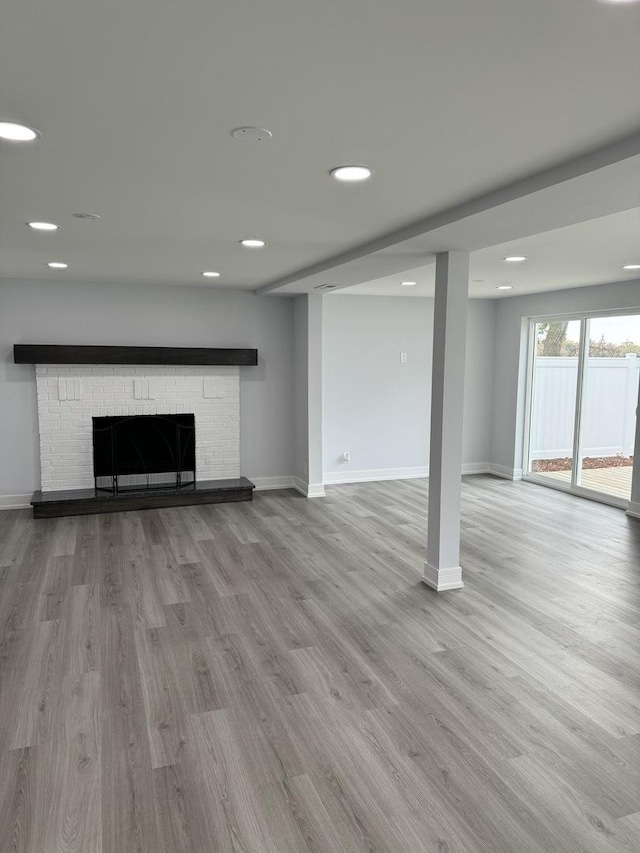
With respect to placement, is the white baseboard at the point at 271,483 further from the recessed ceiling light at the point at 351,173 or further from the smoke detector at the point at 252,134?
the smoke detector at the point at 252,134

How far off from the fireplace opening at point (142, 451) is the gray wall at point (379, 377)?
1.73 metres

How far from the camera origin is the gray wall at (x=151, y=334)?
18.8ft

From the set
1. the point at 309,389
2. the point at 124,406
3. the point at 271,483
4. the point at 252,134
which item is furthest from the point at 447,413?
the point at 124,406

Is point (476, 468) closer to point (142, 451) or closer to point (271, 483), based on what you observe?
point (271, 483)

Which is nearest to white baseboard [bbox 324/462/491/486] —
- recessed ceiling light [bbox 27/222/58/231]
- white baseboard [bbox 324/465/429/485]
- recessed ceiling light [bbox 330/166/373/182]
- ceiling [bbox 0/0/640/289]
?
white baseboard [bbox 324/465/429/485]

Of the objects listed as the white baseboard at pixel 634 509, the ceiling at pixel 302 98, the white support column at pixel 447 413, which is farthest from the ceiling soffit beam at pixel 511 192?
the white baseboard at pixel 634 509

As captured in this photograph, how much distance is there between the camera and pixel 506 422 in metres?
7.59

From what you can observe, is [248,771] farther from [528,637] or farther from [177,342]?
[177,342]

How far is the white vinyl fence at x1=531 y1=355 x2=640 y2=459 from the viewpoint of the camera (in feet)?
19.9

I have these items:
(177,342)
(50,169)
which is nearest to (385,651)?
(50,169)

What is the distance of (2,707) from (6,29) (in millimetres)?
2526

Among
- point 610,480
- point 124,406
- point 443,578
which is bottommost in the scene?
point 443,578

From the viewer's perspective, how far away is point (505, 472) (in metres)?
7.63

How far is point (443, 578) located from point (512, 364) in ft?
14.2
